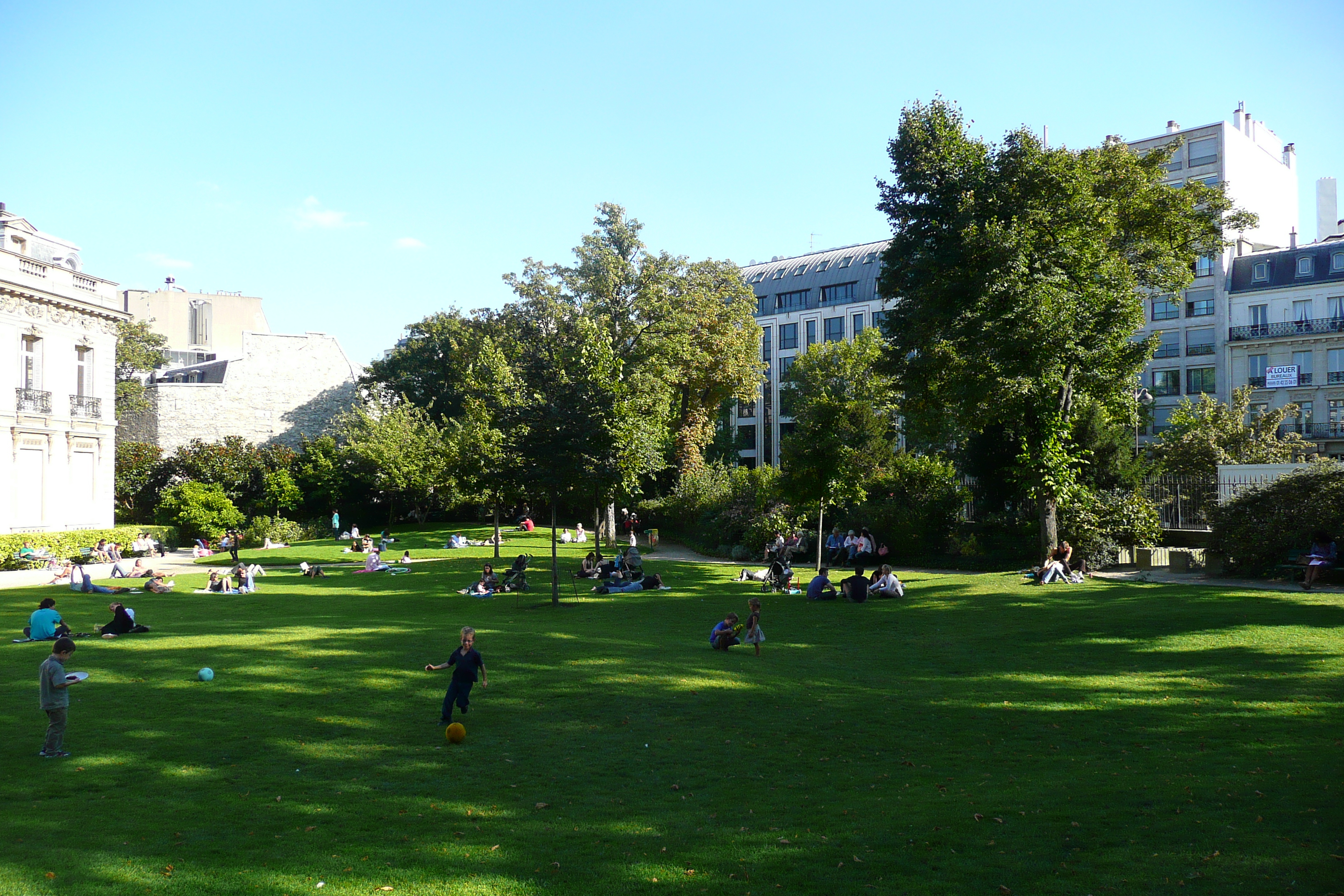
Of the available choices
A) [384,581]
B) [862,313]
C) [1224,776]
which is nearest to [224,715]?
[1224,776]

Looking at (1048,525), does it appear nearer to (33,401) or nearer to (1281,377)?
(1281,377)

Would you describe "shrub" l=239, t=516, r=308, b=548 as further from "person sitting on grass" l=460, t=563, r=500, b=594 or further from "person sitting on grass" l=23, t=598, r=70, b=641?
"person sitting on grass" l=23, t=598, r=70, b=641

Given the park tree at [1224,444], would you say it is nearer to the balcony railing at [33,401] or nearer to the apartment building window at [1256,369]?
the apartment building window at [1256,369]

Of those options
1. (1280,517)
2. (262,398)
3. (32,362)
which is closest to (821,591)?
(1280,517)

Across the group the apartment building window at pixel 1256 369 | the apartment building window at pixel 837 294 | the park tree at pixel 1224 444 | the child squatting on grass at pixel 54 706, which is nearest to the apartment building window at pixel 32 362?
the child squatting on grass at pixel 54 706

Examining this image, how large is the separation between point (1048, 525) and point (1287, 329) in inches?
1648

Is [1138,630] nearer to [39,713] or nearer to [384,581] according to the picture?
[39,713]

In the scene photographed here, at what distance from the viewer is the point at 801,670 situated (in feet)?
50.8

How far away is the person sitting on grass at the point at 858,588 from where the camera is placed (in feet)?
78.1

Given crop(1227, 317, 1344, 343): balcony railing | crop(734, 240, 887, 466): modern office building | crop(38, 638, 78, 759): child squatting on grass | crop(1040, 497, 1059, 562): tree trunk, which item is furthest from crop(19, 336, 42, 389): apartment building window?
crop(1227, 317, 1344, 343): balcony railing

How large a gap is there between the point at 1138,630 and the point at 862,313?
2782 inches

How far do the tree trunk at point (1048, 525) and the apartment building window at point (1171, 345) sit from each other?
138 feet

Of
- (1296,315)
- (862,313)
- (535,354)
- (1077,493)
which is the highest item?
(862,313)

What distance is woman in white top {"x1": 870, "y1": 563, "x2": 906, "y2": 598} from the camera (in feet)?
79.9
